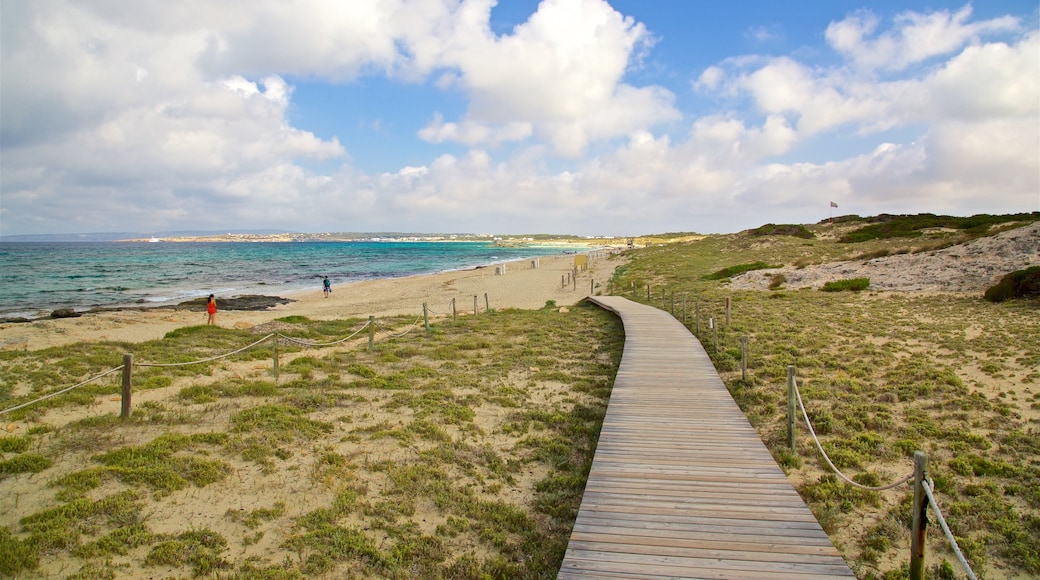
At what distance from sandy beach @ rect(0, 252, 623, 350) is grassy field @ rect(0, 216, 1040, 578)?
833 centimetres

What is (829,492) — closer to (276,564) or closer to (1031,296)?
(276,564)

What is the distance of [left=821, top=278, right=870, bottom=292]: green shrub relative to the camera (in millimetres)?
26189

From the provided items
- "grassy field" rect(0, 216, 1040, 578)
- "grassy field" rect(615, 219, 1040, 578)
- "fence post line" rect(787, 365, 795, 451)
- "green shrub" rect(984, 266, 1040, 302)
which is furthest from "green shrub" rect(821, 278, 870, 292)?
"fence post line" rect(787, 365, 795, 451)

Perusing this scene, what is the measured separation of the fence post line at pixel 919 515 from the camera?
14.5 feet

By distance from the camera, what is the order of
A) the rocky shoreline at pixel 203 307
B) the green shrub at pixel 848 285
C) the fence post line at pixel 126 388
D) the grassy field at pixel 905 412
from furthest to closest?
the rocky shoreline at pixel 203 307 < the green shrub at pixel 848 285 < the fence post line at pixel 126 388 < the grassy field at pixel 905 412

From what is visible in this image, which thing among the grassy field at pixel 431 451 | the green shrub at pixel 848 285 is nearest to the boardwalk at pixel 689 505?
the grassy field at pixel 431 451

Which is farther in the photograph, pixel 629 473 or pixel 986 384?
pixel 986 384

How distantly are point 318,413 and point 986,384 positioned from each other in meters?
13.9

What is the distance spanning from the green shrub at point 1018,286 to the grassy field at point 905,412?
2.00 feet

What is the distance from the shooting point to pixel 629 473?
22.1ft

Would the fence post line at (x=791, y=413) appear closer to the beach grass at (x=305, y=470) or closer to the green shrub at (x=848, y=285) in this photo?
the beach grass at (x=305, y=470)

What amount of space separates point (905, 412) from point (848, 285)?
20.0m

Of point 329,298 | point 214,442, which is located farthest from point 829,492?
point 329,298

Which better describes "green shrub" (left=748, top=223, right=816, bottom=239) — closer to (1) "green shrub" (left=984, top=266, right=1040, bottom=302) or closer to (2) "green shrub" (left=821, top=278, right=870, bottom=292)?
(2) "green shrub" (left=821, top=278, right=870, bottom=292)
